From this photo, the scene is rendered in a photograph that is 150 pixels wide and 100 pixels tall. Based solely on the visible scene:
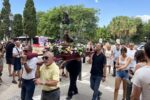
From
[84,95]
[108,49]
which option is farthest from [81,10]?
[84,95]

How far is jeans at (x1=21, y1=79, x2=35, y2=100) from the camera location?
9586mm

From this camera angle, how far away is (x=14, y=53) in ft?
56.2

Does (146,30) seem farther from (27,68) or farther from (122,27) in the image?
(27,68)

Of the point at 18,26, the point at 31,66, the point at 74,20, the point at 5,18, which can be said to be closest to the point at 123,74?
the point at 31,66

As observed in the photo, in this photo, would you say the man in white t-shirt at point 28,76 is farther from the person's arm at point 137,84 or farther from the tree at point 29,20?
the tree at point 29,20

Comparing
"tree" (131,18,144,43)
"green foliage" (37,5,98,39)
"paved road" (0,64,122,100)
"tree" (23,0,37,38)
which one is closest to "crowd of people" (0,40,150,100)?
"paved road" (0,64,122,100)

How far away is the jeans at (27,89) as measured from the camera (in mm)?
9586

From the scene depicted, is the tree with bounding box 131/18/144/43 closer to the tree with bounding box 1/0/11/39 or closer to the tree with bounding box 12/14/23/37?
the tree with bounding box 12/14/23/37

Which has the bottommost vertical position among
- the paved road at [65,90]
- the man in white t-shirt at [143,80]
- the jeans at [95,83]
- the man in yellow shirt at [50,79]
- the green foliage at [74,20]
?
the paved road at [65,90]

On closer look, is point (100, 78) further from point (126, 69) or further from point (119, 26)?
point (119, 26)

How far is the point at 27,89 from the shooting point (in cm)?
964

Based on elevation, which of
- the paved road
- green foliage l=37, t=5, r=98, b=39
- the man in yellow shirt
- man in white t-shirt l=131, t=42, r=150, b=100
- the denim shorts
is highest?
green foliage l=37, t=5, r=98, b=39

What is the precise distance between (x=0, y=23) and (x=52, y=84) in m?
96.9

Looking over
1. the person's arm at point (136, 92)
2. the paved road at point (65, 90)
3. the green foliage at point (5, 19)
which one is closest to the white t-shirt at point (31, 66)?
the paved road at point (65, 90)
